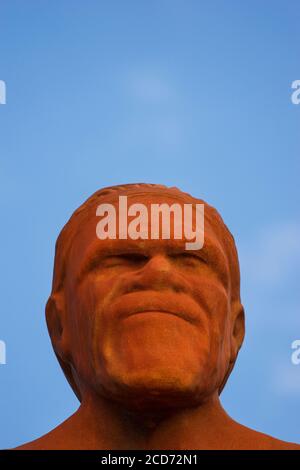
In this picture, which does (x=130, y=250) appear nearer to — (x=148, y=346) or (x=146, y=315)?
(x=146, y=315)

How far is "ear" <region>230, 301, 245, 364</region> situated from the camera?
8.91m

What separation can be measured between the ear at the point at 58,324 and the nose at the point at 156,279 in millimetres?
898

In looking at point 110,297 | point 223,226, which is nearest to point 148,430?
point 110,297

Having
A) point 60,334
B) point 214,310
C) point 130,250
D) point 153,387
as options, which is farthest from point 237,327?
point 153,387

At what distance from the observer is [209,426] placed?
26.9 ft

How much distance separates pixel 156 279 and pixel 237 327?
1.24 meters

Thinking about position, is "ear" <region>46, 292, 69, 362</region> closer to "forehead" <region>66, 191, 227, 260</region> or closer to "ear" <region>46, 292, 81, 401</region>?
"ear" <region>46, 292, 81, 401</region>

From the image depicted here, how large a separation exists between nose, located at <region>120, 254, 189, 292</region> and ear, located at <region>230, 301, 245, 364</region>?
94cm

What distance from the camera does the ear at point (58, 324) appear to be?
28.6ft

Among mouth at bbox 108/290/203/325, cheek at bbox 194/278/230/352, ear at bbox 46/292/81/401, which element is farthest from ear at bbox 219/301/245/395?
ear at bbox 46/292/81/401

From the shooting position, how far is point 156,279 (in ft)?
26.5
